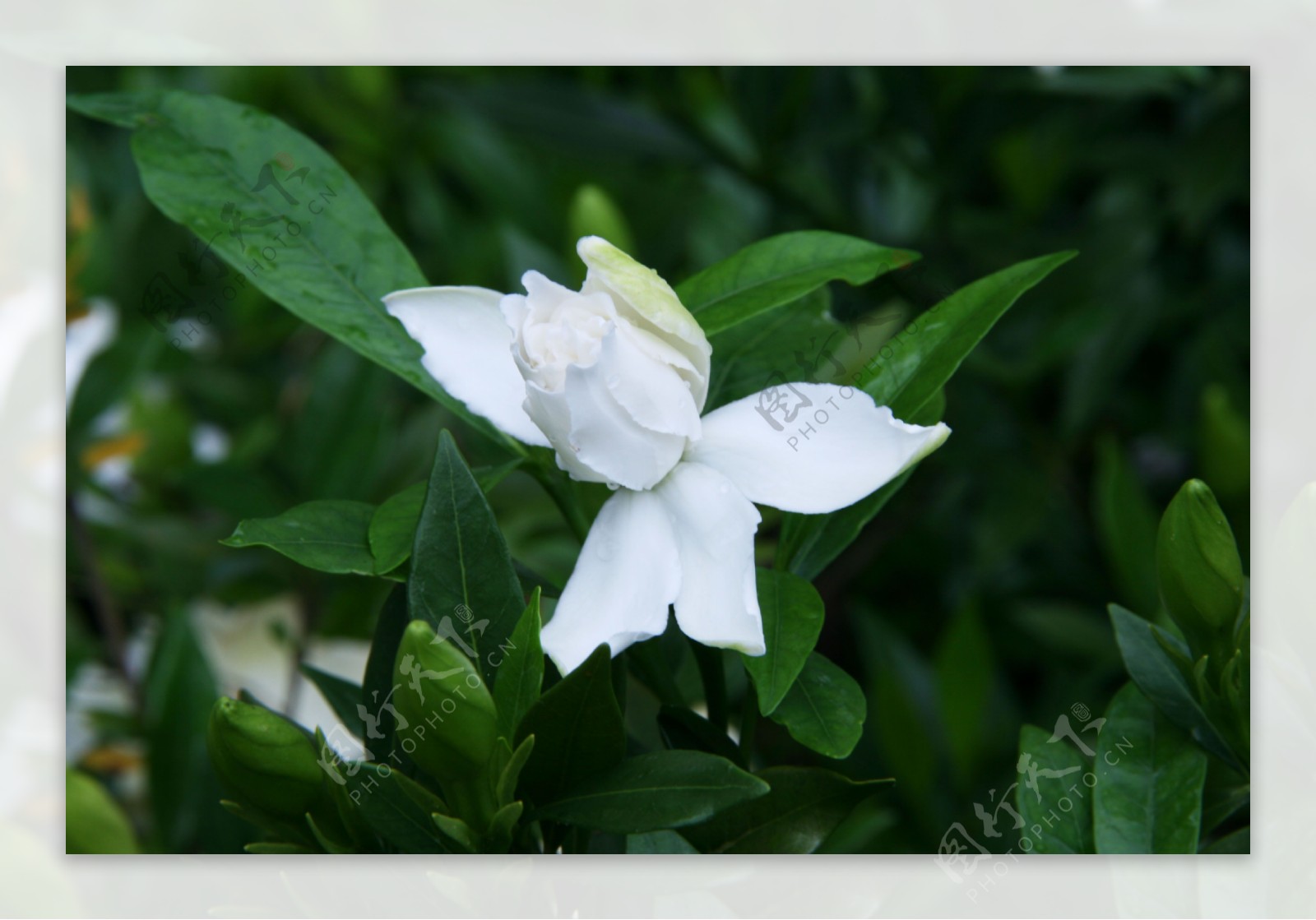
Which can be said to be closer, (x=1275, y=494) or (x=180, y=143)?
(x=180, y=143)

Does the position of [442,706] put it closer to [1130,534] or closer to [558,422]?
[558,422]

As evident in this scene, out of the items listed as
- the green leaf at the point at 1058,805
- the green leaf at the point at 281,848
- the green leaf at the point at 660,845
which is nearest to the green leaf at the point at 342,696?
the green leaf at the point at 281,848

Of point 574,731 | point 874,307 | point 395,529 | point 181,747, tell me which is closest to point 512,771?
point 574,731

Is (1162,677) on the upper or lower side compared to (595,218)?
lower

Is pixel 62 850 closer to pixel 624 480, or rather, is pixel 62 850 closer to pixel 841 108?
pixel 624 480

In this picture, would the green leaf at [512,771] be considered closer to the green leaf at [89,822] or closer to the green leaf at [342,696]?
the green leaf at [342,696]

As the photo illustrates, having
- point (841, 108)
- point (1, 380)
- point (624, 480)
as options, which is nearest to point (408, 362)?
point (624, 480)

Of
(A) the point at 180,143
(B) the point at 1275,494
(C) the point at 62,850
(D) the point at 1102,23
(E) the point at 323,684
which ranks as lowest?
(C) the point at 62,850
